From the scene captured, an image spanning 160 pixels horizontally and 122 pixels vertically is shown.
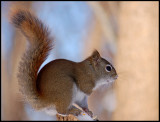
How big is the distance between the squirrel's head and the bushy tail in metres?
0.26

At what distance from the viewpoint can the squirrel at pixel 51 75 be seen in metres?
1.33

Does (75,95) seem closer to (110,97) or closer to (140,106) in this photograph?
(140,106)

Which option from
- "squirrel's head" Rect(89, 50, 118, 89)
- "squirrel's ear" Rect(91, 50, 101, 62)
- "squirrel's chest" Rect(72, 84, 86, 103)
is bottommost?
"squirrel's chest" Rect(72, 84, 86, 103)

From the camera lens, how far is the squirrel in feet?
4.38

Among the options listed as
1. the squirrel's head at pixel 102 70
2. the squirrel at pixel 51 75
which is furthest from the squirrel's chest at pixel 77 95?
the squirrel's head at pixel 102 70

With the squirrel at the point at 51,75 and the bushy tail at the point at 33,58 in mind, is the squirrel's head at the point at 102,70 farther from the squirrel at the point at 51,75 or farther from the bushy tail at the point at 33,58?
the bushy tail at the point at 33,58

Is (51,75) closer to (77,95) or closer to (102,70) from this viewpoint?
(77,95)

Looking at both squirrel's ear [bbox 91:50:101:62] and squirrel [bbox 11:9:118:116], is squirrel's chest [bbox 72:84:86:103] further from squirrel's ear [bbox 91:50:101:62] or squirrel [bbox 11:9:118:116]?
squirrel's ear [bbox 91:50:101:62]

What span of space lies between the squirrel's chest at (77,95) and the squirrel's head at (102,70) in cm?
11

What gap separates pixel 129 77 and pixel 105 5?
5.61 feet

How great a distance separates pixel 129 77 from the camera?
10.5 ft

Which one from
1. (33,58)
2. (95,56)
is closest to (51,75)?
(33,58)

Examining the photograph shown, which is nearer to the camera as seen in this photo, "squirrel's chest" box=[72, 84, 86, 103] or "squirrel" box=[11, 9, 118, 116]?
"squirrel" box=[11, 9, 118, 116]

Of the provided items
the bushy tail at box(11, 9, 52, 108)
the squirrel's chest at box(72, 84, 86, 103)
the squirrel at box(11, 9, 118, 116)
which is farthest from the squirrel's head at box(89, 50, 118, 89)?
the bushy tail at box(11, 9, 52, 108)
